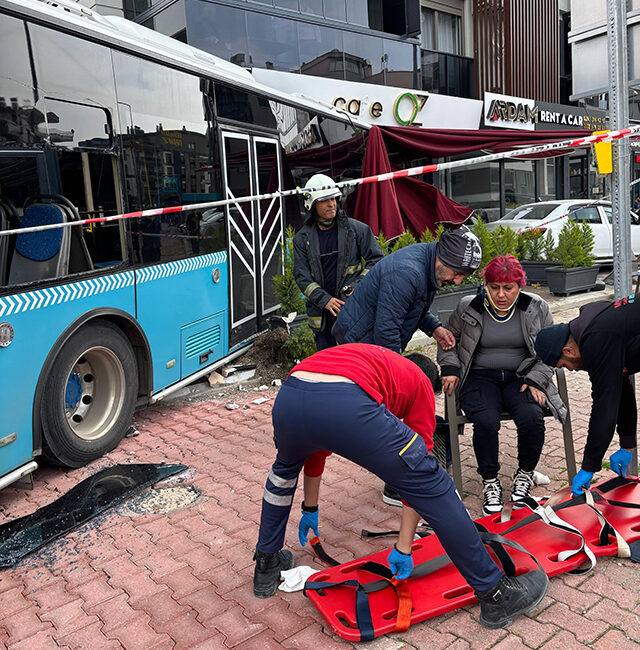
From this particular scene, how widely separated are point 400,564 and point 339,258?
2.64 metres

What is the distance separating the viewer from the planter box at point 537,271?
36.5 feet

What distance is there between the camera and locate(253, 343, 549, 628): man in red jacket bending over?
2.38 m

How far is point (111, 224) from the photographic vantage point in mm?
4758

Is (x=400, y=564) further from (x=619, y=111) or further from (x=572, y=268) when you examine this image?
(x=572, y=268)

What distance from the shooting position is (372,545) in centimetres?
340

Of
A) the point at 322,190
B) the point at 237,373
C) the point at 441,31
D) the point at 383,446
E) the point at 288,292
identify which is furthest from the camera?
the point at 441,31

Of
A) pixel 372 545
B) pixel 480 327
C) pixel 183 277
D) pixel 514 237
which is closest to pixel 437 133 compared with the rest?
pixel 514 237

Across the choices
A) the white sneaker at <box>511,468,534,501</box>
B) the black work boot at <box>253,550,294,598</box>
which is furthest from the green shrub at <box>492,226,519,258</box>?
the black work boot at <box>253,550,294,598</box>

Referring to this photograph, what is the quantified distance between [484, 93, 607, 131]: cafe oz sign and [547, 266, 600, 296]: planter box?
6.53 metres

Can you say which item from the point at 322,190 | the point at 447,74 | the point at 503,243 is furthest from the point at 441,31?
the point at 322,190

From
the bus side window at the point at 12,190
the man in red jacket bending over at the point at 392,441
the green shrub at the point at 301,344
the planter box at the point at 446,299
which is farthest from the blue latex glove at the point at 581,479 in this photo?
the planter box at the point at 446,299

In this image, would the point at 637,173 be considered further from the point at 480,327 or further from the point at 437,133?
the point at 480,327

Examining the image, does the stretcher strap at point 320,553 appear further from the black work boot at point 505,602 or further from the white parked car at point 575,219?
the white parked car at point 575,219

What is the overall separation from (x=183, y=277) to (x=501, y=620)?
390 centimetres
